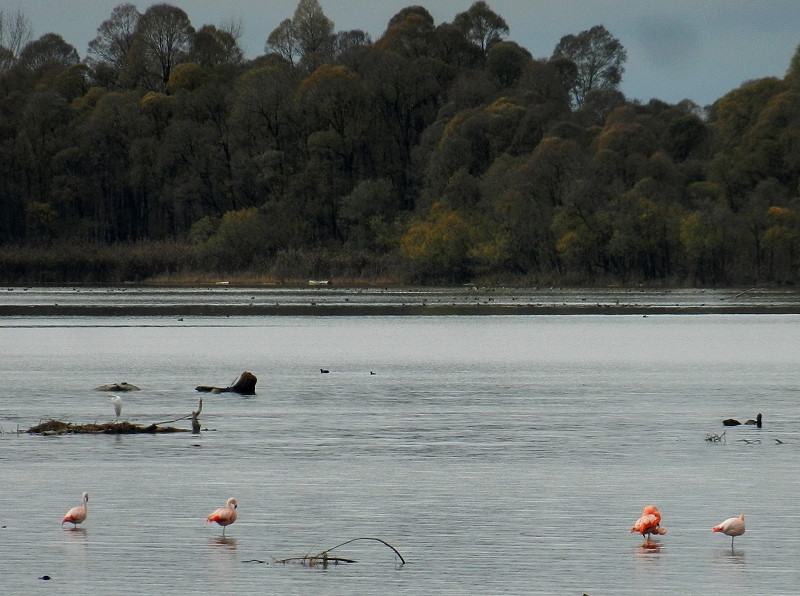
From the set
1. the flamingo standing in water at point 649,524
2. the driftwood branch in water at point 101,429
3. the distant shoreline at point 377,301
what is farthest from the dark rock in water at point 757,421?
the distant shoreline at point 377,301

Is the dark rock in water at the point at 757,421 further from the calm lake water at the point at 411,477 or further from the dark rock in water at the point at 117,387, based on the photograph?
the dark rock in water at the point at 117,387

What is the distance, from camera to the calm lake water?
15562mm

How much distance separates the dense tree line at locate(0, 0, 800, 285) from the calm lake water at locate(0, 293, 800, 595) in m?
74.4

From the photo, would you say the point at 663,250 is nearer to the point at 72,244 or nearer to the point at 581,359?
the point at 72,244

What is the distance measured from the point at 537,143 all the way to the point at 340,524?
120150 mm

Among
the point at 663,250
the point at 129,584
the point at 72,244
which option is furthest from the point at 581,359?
the point at 72,244

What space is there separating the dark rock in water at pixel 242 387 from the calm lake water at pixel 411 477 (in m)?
0.58

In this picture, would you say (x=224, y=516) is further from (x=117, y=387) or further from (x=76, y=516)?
(x=117, y=387)

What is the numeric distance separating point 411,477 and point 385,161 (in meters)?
133

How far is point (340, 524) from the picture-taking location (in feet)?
60.4

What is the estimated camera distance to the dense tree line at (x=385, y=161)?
12438cm

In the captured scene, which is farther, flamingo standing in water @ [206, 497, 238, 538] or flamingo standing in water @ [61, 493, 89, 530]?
flamingo standing in water @ [61, 493, 89, 530]

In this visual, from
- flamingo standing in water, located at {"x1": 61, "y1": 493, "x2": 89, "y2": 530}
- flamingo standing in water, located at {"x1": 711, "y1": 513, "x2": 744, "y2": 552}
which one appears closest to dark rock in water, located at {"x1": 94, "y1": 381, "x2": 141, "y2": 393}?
flamingo standing in water, located at {"x1": 61, "y1": 493, "x2": 89, "y2": 530}

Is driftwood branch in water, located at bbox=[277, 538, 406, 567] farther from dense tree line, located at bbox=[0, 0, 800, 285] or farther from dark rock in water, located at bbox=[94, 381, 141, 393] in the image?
dense tree line, located at bbox=[0, 0, 800, 285]
